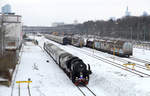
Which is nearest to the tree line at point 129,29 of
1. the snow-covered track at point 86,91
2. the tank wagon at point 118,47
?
the tank wagon at point 118,47

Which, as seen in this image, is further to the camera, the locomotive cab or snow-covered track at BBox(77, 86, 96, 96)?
the locomotive cab

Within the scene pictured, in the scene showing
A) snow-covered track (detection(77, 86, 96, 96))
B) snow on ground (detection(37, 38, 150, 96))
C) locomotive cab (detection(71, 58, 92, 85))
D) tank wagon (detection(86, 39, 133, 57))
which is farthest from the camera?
tank wagon (detection(86, 39, 133, 57))

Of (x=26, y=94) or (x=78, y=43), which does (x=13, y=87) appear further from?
(x=78, y=43)

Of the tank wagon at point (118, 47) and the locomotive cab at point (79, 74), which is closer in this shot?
the locomotive cab at point (79, 74)

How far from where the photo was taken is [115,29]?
101 meters

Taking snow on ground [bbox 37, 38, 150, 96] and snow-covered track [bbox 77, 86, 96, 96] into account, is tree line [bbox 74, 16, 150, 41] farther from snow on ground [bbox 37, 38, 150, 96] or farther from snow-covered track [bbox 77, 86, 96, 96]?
snow-covered track [bbox 77, 86, 96, 96]

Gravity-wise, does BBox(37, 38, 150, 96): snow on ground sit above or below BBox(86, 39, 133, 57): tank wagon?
below

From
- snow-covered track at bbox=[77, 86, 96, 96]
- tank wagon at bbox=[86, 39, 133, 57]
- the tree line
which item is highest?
the tree line

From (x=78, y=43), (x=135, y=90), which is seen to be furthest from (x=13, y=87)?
(x=78, y=43)

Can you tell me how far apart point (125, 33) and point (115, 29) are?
10.7 metres

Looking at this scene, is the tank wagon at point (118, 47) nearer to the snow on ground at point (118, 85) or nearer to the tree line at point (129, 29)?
the snow on ground at point (118, 85)

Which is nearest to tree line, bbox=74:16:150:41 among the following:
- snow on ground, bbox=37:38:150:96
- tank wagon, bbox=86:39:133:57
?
tank wagon, bbox=86:39:133:57

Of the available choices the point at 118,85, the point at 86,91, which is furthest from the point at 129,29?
the point at 86,91

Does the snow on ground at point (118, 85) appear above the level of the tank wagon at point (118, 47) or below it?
below
